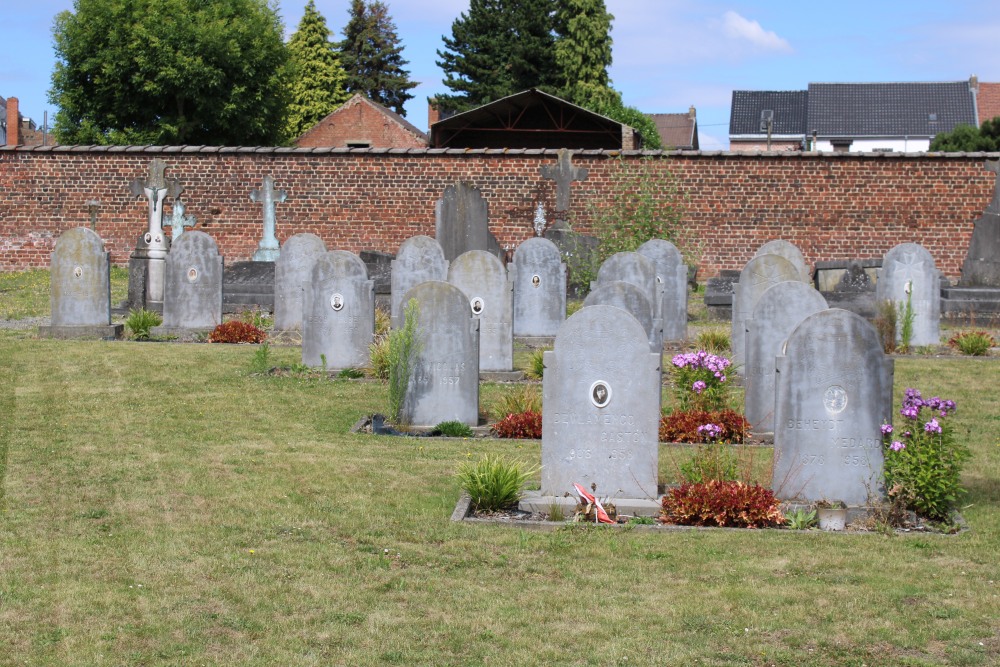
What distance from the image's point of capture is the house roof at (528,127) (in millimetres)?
40156

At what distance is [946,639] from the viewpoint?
5566mm

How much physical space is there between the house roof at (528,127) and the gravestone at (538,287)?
22.8 metres

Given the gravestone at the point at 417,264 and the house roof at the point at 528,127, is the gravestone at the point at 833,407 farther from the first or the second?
the house roof at the point at 528,127

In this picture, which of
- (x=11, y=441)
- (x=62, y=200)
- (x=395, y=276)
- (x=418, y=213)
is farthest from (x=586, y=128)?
(x=11, y=441)

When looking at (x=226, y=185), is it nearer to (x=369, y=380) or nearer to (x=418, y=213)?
(x=418, y=213)

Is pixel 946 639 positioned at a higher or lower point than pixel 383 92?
lower

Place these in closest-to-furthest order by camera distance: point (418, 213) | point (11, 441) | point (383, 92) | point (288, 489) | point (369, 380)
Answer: point (288, 489) < point (11, 441) < point (369, 380) < point (418, 213) < point (383, 92)

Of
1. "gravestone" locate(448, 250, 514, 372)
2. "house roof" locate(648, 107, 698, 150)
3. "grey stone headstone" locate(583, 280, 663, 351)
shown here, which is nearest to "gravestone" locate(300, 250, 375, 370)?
"gravestone" locate(448, 250, 514, 372)

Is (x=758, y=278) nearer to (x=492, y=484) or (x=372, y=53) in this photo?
(x=492, y=484)

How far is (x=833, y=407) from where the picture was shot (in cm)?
788

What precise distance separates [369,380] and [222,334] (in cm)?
417

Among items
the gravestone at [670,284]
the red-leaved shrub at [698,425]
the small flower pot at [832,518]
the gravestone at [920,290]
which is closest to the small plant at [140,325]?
the gravestone at [670,284]

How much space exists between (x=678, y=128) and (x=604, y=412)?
237 ft

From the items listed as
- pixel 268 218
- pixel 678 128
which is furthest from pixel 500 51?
pixel 268 218
